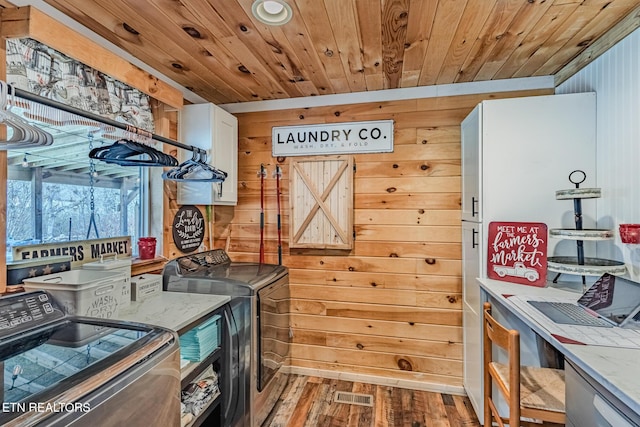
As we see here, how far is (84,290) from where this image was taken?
1.35 metres

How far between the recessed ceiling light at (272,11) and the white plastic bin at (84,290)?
1409 millimetres

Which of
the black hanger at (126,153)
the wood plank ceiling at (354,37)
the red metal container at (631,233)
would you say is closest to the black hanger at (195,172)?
the black hanger at (126,153)

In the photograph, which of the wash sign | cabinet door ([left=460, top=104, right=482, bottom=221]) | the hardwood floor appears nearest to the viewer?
cabinet door ([left=460, top=104, right=482, bottom=221])

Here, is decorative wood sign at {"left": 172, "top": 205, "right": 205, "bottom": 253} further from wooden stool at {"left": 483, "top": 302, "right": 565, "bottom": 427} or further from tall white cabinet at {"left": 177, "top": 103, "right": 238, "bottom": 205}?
wooden stool at {"left": 483, "top": 302, "right": 565, "bottom": 427}

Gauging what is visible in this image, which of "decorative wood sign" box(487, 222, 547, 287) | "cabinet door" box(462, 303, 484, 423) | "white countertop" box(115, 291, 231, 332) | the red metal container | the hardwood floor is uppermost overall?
the red metal container

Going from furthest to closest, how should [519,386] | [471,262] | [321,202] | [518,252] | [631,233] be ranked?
1. [321,202]
2. [471,262]
3. [518,252]
4. [631,233]
5. [519,386]

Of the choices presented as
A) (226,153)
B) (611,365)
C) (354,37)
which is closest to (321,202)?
(226,153)

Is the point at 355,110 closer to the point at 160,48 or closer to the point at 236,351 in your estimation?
the point at 160,48

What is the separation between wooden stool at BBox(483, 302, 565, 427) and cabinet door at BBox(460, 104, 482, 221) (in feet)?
2.47

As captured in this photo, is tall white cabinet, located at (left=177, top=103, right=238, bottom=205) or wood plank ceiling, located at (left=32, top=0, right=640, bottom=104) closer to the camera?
wood plank ceiling, located at (left=32, top=0, right=640, bottom=104)

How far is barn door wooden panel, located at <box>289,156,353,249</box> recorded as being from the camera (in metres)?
2.65

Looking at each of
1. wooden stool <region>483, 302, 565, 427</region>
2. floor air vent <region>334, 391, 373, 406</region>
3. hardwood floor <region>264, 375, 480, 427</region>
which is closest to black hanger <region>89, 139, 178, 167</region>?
hardwood floor <region>264, 375, 480, 427</region>

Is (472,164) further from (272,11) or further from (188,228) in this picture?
(188,228)

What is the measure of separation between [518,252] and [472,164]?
64 centimetres
